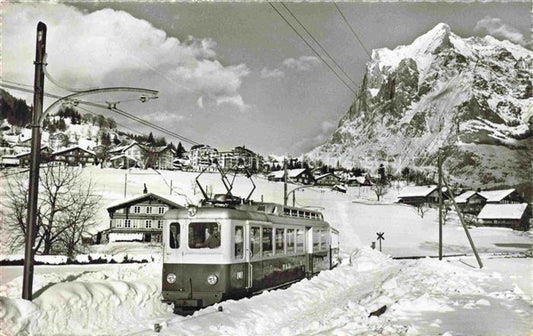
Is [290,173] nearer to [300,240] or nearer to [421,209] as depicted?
[421,209]

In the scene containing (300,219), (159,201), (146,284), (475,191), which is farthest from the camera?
(475,191)

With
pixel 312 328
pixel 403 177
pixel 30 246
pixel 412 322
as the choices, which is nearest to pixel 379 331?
pixel 412 322

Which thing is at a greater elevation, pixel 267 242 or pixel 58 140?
pixel 58 140

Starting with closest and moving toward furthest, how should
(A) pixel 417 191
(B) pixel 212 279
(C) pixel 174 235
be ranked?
1. (B) pixel 212 279
2. (C) pixel 174 235
3. (A) pixel 417 191

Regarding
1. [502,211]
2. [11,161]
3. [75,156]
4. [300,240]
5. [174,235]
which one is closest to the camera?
[174,235]

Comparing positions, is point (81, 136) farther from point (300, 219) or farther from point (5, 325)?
point (5, 325)

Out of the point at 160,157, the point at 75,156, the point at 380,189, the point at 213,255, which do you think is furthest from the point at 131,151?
the point at 213,255

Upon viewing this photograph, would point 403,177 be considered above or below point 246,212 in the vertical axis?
above

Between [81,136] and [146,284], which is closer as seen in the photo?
[146,284]
